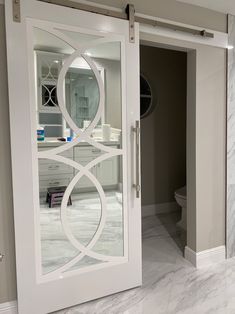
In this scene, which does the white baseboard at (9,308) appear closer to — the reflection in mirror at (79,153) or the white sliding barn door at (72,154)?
the white sliding barn door at (72,154)

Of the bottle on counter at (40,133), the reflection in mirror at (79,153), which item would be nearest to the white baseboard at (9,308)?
the reflection in mirror at (79,153)

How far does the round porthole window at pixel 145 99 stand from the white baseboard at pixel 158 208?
1284 mm

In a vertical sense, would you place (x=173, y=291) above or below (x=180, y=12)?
below

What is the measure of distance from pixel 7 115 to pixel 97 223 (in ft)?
3.12

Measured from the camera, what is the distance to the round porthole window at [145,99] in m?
3.54

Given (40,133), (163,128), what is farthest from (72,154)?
(163,128)

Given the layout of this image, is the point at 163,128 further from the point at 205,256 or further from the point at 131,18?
the point at 131,18

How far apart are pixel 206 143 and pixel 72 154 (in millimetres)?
1232

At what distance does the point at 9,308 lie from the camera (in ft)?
5.52

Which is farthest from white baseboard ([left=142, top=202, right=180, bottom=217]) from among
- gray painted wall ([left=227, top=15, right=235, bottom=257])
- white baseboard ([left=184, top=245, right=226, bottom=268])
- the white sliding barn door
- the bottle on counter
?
the bottle on counter

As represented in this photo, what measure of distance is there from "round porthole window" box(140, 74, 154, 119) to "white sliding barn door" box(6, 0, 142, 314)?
1.68 metres

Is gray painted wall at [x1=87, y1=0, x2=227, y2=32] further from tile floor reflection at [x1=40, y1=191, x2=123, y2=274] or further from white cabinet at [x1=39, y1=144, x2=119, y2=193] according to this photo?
tile floor reflection at [x1=40, y1=191, x2=123, y2=274]

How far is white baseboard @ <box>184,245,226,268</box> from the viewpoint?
Result: 7.67 ft

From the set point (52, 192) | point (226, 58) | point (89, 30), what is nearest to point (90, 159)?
point (52, 192)
